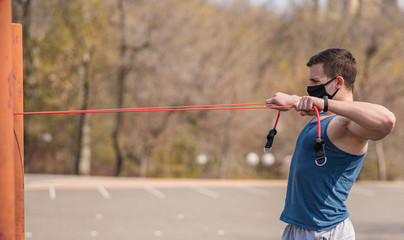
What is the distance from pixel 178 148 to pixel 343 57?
31743 mm

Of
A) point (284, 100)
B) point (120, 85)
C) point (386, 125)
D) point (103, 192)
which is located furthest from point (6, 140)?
point (120, 85)

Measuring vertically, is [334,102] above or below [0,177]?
above

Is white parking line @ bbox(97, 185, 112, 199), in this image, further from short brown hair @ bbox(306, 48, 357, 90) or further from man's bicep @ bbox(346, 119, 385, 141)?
man's bicep @ bbox(346, 119, 385, 141)

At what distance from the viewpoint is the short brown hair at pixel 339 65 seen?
118 inches

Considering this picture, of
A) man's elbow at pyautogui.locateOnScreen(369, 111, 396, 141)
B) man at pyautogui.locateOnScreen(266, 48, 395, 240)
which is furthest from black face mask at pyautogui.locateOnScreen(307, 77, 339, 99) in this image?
man's elbow at pyautogui.locateOnScreen(369, 111, 396, 141)

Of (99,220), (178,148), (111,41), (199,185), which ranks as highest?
(111,41)

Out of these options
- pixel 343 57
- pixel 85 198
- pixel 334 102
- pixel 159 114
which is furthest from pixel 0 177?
pixel 159 114

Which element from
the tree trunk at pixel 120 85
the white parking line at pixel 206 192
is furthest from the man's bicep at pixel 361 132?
the tree trunk at pixel 120 85

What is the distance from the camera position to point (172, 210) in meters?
12.4

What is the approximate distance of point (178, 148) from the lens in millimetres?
34594

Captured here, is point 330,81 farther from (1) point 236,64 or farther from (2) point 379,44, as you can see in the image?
(1) point 236,64

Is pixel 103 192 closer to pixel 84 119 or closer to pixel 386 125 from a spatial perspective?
pixel 84 119

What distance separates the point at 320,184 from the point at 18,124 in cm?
195

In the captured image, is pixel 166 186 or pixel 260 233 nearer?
pixel 260 233
